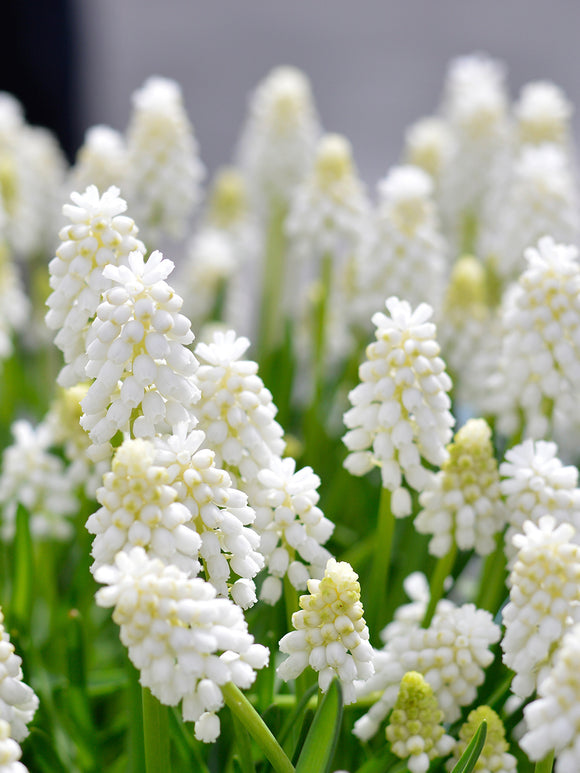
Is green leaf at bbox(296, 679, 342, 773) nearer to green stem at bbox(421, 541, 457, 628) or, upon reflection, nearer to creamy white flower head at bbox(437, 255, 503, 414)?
green stem at bbox(421, 541, 457, 628)

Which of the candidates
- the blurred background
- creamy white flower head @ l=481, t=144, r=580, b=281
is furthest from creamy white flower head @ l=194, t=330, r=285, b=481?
the blurred background

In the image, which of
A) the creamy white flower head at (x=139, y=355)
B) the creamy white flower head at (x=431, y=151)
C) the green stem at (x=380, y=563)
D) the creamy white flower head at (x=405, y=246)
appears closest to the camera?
the creamy white flower head at (x=139, y=355)

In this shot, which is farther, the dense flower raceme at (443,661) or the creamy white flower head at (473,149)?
the creamy white flower head at (473,149)

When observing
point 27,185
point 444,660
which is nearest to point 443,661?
point 444,660

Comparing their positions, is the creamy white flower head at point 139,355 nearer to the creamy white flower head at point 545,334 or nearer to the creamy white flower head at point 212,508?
the creamy white flower head at point 212,508

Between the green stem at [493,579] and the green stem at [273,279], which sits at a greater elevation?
the green stem at [273,279]

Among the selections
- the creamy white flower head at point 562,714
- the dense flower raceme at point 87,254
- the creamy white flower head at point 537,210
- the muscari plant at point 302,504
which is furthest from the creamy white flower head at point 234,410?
the creamy white flower head at point 537,210

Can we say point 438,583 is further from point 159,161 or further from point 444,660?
point 159,161

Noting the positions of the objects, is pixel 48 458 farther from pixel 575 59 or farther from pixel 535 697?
pixel 575 59
